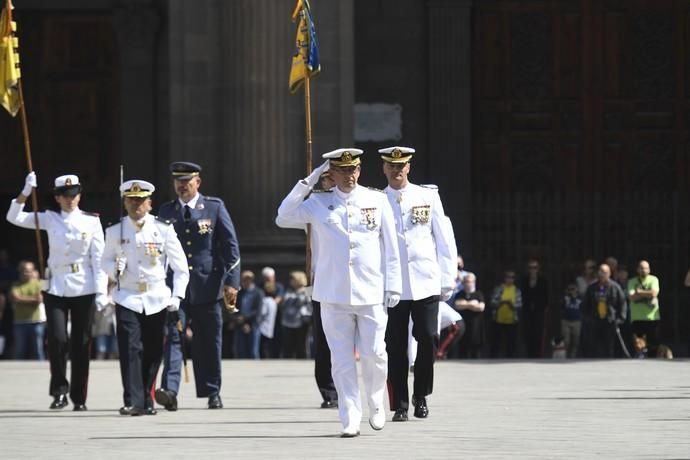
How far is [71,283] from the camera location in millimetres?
16078

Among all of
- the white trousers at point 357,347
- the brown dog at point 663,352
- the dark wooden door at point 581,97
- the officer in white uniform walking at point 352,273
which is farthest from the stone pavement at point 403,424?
the dark wooden door at point 581,97

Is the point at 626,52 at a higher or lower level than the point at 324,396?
higher

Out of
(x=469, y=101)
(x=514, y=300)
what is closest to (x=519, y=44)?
(x=469, y=101)

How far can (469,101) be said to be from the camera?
29391 mm

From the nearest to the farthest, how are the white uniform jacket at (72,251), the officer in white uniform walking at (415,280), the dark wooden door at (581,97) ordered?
the officer in white uniform walking at (415,280), the white uniform jacket at (72,251), the dark wooden door at (581,97)

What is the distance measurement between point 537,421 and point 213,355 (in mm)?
3110

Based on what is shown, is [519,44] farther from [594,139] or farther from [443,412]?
[443,412]

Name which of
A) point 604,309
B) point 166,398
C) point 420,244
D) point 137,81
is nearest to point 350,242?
point 420,244

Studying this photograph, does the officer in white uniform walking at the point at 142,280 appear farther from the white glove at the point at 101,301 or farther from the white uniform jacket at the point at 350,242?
the white uniform jacket at the point at 350,242

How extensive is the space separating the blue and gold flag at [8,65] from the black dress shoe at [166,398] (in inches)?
122

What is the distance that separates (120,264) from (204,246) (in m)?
0.84

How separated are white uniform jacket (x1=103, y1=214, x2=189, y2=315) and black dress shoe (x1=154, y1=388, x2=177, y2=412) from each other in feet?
2.15

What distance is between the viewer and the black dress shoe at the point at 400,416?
1417 cm

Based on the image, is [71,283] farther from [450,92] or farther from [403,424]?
[450,92]
